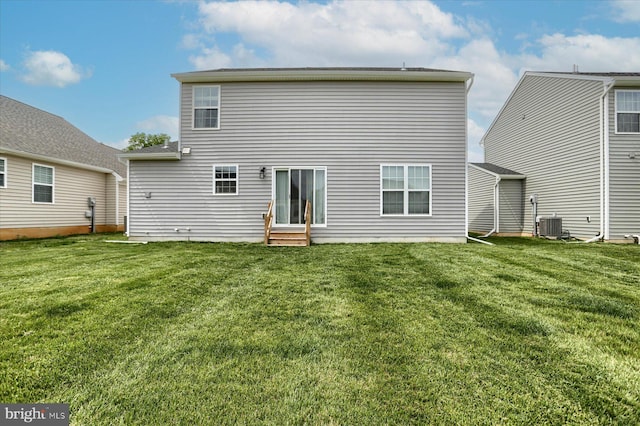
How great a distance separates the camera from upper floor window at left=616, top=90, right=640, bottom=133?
33.5 ft

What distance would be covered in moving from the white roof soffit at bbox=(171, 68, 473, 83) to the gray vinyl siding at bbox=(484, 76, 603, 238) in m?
4.77

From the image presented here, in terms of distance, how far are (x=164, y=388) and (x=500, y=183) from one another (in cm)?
1522

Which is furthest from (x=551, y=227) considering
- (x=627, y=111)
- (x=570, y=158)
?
(x=627, y=111)

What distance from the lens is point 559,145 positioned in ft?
40.0

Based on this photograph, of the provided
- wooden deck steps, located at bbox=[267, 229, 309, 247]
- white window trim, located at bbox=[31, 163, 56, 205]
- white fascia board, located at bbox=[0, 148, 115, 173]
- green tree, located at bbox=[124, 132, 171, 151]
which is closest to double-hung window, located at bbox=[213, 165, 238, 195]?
wooden deck steps, located at bbox=[267, 229, 309, 247]

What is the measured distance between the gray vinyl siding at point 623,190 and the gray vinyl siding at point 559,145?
36 centimetres

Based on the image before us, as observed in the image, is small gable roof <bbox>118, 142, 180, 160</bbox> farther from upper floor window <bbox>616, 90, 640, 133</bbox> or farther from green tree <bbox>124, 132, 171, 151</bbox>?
green tree <bbox>124, 132, 171, 151</bbox>

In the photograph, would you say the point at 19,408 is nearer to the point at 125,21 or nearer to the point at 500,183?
the point at 125,21

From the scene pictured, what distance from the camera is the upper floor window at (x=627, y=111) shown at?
33.5ft

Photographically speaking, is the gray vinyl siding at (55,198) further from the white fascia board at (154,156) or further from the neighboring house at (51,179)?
the white fascia board at (154,156)

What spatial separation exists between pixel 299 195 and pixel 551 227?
932cm

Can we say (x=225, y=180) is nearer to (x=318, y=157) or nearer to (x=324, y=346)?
(x=318, y=157)

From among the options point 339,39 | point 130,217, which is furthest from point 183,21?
point 130,217

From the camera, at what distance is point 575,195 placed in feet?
37.3
